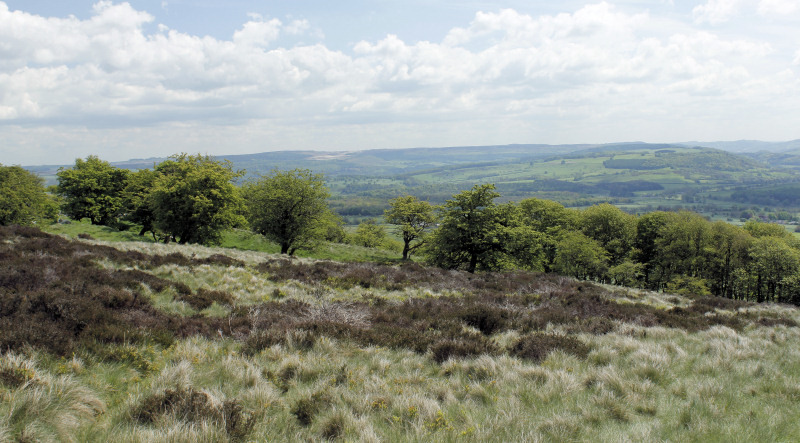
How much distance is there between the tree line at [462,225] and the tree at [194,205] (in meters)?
0.11

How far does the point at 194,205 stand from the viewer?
33.1 meters

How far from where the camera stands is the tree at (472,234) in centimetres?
3422

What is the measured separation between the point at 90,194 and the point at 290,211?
30560 mm

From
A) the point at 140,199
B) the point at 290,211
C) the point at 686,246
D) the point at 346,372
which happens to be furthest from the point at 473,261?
the point at 140,199

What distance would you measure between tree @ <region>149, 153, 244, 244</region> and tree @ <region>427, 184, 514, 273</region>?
64.9ft

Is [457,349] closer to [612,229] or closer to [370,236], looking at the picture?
[612,229]

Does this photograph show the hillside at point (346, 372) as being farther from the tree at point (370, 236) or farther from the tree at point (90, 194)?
the tree at point (370, 236)

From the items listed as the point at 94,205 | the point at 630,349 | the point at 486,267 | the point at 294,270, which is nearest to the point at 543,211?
the point at 486,267

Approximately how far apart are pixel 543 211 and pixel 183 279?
2189 inches

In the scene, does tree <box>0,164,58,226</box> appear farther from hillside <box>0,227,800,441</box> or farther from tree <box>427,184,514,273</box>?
tree <box>427,184,514,273</box>

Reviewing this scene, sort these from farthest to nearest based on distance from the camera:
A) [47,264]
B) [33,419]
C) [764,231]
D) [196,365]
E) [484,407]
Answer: [764,231] < [47,264] < [196,365] < [484,407] < [33,419]

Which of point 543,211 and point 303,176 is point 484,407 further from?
point 543,211

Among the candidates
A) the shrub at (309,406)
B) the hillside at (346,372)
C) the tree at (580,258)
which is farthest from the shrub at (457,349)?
the tree at (580,258)

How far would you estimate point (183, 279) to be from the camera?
13.6 m
